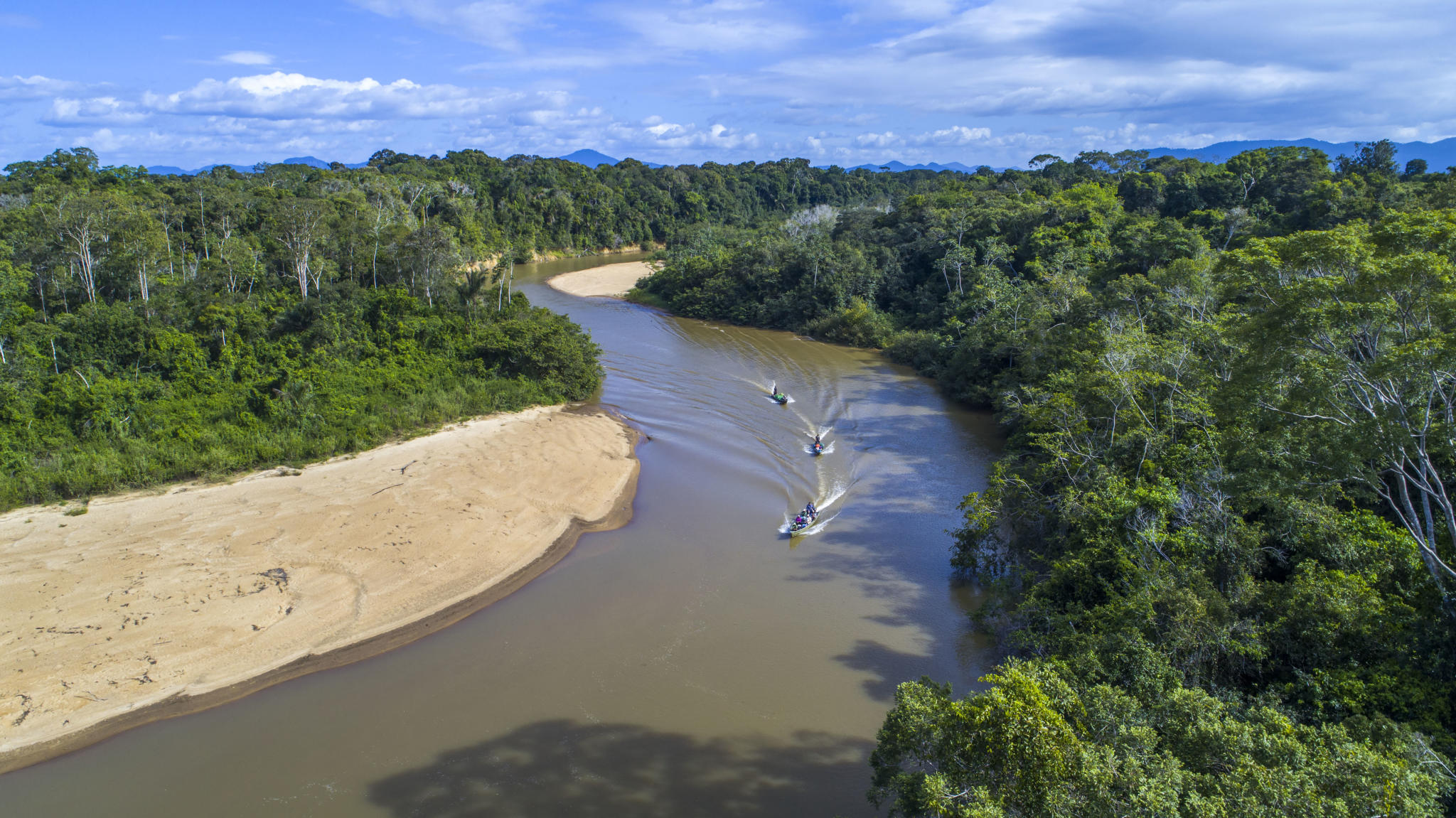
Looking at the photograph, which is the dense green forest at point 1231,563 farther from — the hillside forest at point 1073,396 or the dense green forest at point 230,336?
the dense green forest at point 230,336

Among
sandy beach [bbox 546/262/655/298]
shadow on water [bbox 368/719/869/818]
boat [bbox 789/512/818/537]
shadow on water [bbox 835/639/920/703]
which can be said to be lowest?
shadow on water [bbox 368/719/869/818]

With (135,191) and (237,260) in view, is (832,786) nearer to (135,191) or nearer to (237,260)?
(237,260)

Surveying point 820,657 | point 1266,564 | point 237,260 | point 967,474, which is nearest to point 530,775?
point 820,657

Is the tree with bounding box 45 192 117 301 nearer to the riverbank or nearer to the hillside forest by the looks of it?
the hillside forest

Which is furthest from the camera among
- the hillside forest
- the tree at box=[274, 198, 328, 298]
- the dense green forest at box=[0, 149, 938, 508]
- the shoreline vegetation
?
the tree at box=[274, 198, 328, 298]

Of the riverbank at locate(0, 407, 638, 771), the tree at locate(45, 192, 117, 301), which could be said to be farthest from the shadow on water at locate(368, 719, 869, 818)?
the tree at locate(45, 192, 117, 301)

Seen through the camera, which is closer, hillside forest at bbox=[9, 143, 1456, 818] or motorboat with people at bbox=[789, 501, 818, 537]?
hillside forest at bbox=[9, 143, 1456, 818]
